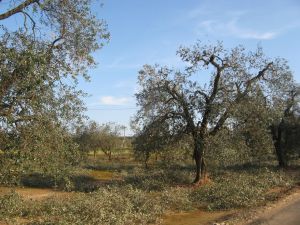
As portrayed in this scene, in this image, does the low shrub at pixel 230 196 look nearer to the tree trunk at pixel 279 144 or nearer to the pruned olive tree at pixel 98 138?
the tree trunk at pixel 279 144

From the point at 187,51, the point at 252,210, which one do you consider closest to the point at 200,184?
the point at 187,51

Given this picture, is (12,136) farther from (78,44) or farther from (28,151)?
(78,44)

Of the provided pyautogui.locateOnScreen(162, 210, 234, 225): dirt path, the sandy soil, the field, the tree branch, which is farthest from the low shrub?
the tree branch

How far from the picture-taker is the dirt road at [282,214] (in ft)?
52.6

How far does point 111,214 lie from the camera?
54.1 feet

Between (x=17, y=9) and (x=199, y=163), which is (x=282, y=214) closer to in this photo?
(x=17, y=9)

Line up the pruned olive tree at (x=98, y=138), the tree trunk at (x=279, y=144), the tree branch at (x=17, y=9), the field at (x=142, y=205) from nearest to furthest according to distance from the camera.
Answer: the tree branch at (x=17, y=9)
the field at (x=142, y=205)
the tree trunk at (x=279, y=144)
the pruned olive tree at (x=98, y=138)

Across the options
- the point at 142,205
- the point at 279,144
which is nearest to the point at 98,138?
the point at 279,144

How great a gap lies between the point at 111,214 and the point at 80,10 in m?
7.52

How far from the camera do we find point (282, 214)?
1767 centimetres

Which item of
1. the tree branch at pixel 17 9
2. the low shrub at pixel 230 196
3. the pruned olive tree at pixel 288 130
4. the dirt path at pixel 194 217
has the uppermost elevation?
the tree branch at pixel 17 9

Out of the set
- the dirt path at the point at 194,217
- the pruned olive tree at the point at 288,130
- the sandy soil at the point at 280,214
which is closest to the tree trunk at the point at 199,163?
the sandy soil at the point at 280,214

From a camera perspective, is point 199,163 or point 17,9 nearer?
point 17,9

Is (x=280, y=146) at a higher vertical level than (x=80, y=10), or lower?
lower
